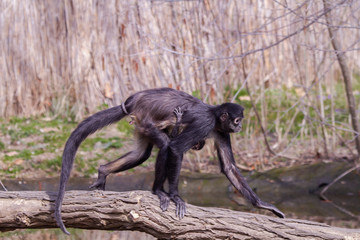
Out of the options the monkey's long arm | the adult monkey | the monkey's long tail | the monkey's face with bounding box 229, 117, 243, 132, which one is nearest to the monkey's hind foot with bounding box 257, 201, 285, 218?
the adult monkey

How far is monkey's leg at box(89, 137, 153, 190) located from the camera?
A: 4.52 metres

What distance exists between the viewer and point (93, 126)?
4.32 meters

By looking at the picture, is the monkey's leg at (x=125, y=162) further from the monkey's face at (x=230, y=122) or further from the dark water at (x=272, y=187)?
the dark water at (x=272, y=187)

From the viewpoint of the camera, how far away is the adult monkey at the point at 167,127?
4.22m

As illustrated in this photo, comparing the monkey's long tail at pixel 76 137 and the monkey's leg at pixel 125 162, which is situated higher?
the monkey's long tail at pixel 76 137

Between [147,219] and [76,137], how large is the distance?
97 centimetres

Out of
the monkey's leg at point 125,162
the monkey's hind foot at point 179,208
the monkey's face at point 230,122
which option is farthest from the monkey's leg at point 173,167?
the monkey's face at point 230,122

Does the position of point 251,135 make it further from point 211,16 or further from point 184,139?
point 184,139

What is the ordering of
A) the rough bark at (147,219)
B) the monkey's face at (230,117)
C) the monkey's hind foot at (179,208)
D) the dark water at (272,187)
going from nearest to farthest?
1. the rough bark at (147,219)
2. the monkey's hind foot at (179,208)
3. the monkey's face at (230,117)
4. the dark water at (272,187)

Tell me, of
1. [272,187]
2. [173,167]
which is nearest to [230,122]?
[173,167]

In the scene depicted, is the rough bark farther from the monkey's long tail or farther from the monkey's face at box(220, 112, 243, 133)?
the monkey's face at box(220, 112, 243, 133)

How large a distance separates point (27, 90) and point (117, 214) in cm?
551

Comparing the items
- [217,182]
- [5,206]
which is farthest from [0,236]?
[217,182]

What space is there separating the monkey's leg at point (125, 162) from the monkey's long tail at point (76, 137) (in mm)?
368
